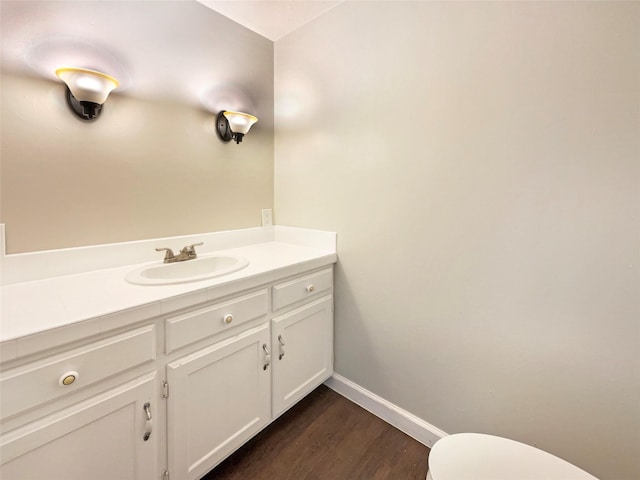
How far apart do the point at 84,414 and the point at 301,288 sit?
0.94 metres

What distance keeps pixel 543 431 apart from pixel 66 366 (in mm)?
1615

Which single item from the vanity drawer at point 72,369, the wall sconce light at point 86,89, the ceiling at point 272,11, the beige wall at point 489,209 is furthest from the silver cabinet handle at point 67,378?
the ceiling at point 272,11

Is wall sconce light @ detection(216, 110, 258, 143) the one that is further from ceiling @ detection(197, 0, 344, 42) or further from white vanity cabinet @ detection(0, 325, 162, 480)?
white vanity cabinet @ detection(0, 325, 162, 480)

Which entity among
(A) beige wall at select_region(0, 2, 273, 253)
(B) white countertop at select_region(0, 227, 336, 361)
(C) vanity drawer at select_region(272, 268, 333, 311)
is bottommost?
(C) vanity drawer at select_region(272, 268, 333, 311)

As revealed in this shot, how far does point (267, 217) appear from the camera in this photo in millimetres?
2078

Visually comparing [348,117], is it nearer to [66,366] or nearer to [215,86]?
[215,86]

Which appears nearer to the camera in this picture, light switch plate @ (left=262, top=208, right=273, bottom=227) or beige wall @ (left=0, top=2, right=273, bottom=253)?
beige wall @ (left=0, top=2, right=273, bottom=253)

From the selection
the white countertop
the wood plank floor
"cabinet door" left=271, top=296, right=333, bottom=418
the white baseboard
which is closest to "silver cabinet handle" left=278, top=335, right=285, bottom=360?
"cabinet door" left=271, top=296, right=333, bottom=418

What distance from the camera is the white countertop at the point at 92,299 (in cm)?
78

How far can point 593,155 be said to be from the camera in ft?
3.20

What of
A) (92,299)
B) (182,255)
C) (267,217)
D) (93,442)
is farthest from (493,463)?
(267,217)

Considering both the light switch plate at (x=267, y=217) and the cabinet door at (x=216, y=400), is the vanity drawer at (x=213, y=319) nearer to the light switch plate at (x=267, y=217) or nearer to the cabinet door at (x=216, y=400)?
the cabinet door at (x=216, y=400)

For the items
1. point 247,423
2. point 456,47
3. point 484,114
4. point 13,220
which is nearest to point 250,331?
point 247,423

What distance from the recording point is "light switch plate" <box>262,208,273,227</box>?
A: 6.74ft
